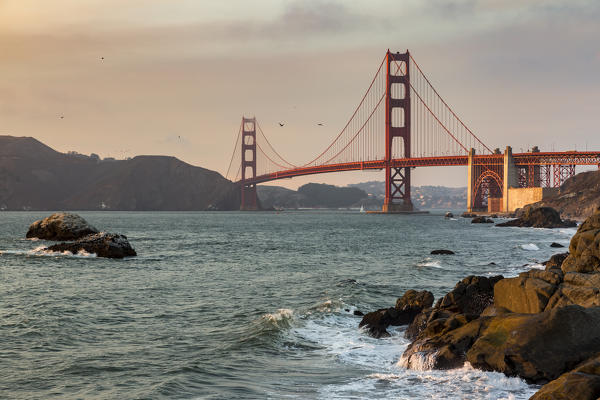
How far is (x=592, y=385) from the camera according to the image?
7.89 m

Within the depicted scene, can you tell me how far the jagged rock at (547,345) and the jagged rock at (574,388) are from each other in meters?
1.74

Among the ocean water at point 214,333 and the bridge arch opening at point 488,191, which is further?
the bridge arch opening at point 488,191

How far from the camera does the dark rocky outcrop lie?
15.4 metres

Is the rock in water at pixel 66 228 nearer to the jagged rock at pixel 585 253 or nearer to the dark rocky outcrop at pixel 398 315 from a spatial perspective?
the dark rocky outcrop at pixel 398 315

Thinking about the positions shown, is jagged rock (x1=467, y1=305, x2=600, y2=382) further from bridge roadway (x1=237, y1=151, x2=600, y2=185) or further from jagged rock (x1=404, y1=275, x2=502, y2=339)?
bridge roadway (x1=237, y1=151, x2=600, y2=185)

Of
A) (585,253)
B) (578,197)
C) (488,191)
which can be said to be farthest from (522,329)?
(488,191)

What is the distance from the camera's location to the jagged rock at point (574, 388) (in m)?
7.83

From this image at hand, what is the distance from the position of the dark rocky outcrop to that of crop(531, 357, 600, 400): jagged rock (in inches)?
269

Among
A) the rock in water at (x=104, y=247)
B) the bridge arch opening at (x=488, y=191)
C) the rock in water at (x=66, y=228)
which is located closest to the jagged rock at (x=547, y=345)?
the rock in water at (x=104, y=247)

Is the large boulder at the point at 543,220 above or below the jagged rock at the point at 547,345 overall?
above

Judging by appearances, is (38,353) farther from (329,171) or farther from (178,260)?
(329,171)

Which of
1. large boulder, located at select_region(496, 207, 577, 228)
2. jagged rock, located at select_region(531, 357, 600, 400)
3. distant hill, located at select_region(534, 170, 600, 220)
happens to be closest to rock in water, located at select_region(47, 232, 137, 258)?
jagged rock, located at select_region(531, 357, 600, 400)

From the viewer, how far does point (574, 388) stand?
7.94 meters

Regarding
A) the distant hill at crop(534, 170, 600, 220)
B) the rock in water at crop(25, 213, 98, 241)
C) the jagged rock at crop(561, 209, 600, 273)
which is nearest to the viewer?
the jagged rock at crop(561, 209, 600, 273)
